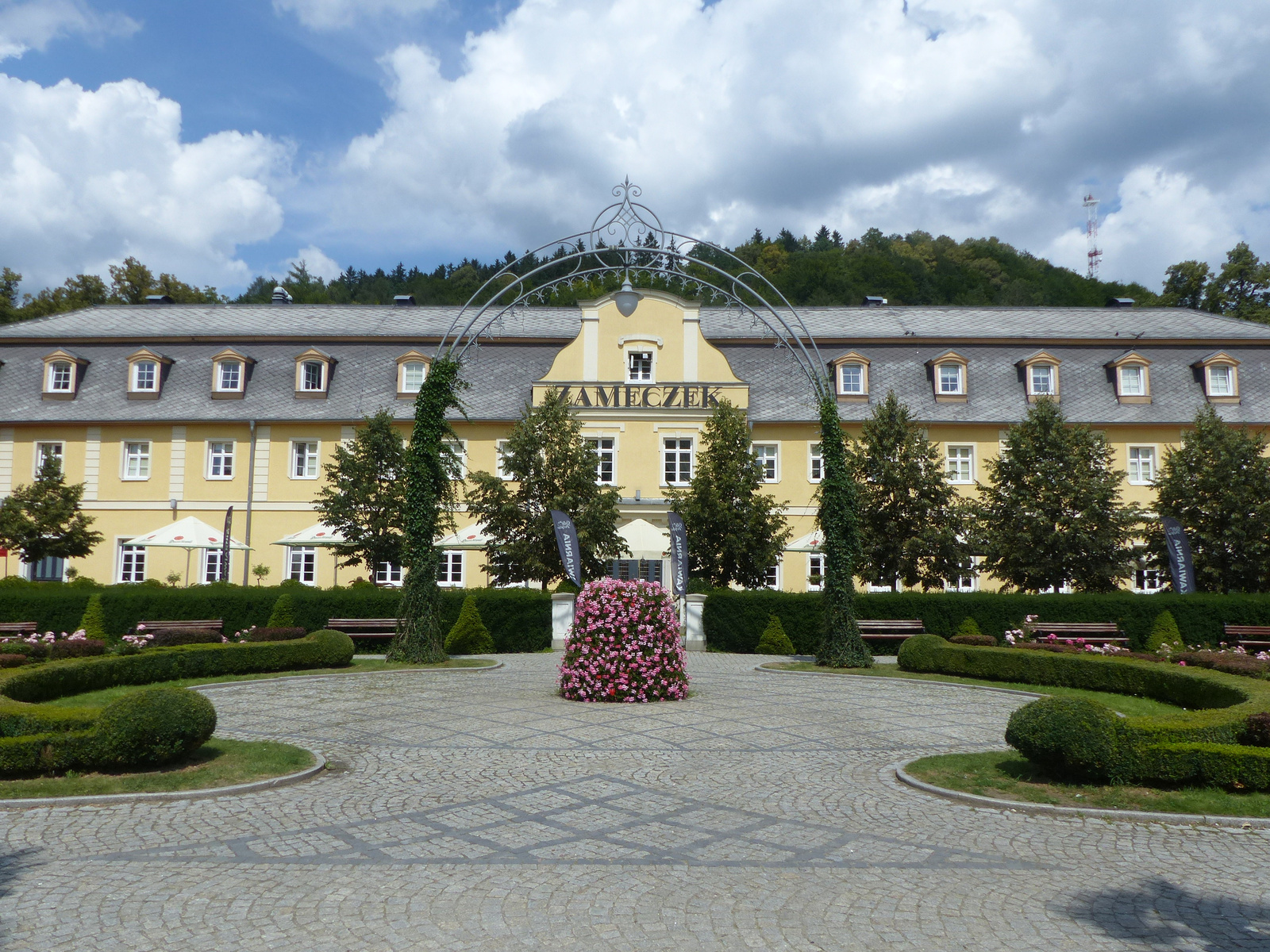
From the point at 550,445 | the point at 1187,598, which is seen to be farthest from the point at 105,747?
the point at 1187,598

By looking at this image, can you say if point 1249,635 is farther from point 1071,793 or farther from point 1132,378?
point 1071,793

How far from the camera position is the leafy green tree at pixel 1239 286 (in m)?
51.7

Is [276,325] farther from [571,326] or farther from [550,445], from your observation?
[550,445]

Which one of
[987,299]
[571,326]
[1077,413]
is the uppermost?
[987,299]

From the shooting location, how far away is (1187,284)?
5391 cm

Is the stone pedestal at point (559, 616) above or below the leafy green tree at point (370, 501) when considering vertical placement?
below

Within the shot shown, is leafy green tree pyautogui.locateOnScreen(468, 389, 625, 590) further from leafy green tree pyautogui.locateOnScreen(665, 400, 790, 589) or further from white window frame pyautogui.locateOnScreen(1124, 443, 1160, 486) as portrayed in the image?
white window frame pyautogui.locateOnScreen(1124, 443, 1160, 486)

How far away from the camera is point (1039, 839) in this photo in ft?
22.7

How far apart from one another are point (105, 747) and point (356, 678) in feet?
26.9

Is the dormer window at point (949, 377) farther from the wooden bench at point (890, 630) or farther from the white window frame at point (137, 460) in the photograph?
the white window frame at point (137, 460)

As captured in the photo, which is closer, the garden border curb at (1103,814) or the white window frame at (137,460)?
the garden border curb at (1103,814)

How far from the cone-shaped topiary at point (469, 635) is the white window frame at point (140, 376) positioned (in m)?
19.8

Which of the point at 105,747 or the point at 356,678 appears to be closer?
the point at 105,747

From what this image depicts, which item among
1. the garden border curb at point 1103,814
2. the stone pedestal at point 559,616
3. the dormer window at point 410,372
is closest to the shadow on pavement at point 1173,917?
the garden border curb at point 1103,814
